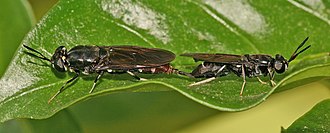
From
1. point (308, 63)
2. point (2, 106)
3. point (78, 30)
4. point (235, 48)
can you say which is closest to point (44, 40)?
point (78, 30)

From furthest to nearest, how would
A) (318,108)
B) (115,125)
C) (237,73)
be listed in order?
(115,125) < (237,73) < (318,108)

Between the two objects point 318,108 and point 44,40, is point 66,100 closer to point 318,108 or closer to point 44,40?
point 44,40

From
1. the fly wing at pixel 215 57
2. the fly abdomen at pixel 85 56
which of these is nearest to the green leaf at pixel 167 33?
the fly wing at pixel 215 57

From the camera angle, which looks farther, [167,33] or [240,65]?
[240,65]

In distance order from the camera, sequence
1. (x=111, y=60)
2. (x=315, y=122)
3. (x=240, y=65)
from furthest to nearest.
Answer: (x=111, y=60) < (x=240, y=65) < (x=315, y=122)

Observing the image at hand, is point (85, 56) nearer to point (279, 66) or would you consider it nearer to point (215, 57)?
point (215, 57)

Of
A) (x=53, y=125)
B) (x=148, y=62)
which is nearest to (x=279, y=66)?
(x=148, y=62)
